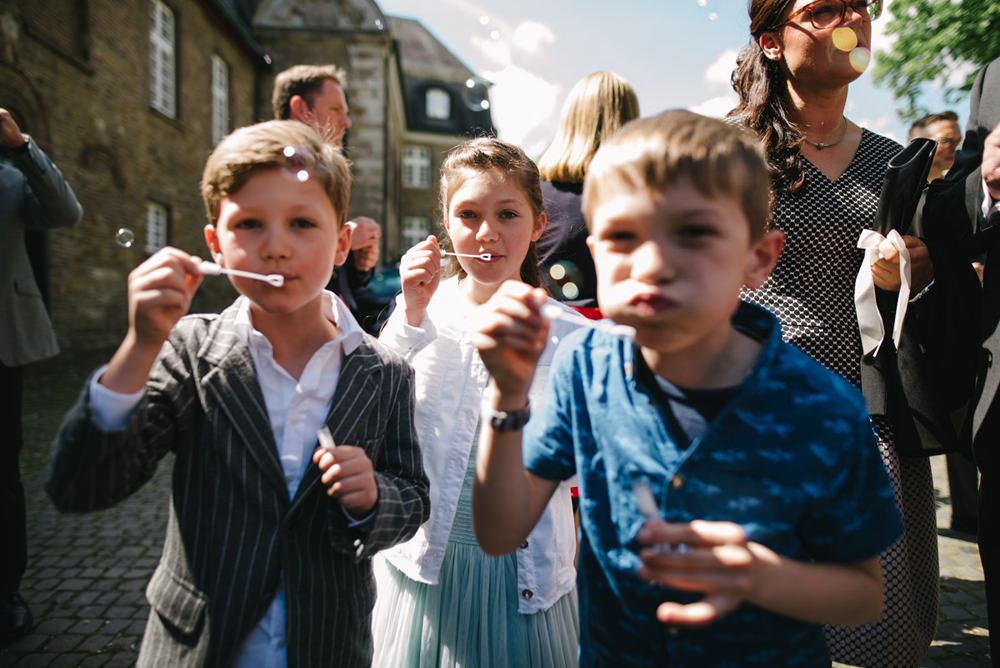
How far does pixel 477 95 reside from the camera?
4.62 meters

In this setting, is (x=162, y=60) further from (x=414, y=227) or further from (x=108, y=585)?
(x=414, y=227)

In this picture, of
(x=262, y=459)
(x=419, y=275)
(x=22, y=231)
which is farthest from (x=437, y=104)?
(x=262, y=459)

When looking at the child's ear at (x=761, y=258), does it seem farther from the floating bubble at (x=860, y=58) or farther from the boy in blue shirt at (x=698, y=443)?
the floating bubble at (x=860, y=58)

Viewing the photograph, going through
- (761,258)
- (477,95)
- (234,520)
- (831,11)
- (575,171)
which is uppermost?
(477,95)

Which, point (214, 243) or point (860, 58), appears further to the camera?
point (860, 58)

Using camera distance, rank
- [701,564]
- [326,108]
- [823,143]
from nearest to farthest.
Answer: [701,564], [823,143], [326,108]

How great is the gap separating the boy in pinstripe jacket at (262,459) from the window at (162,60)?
14.9 meters

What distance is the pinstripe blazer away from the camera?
139 centimetres

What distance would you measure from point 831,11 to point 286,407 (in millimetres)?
1898

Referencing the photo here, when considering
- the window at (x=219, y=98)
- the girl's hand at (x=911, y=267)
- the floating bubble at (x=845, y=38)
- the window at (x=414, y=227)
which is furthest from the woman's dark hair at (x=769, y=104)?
the window at (x=414, y=227)

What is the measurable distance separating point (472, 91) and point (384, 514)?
3.88 meters

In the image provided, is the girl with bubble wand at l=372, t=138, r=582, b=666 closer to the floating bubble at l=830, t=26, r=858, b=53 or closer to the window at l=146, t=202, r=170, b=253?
the floating bubble at l=830, t=26, r=858, b=53

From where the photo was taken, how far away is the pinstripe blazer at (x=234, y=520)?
4.58ft

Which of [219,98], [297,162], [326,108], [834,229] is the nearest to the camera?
Result: [297,162]
